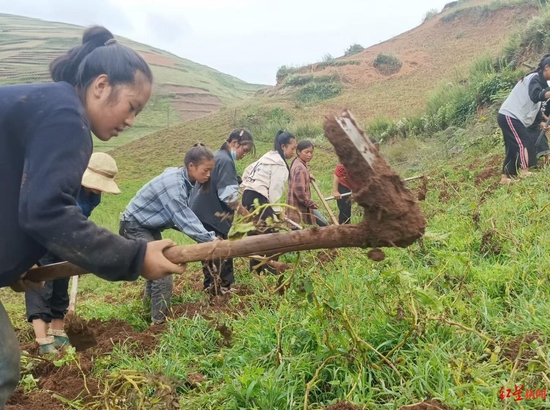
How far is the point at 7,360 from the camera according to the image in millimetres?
1826


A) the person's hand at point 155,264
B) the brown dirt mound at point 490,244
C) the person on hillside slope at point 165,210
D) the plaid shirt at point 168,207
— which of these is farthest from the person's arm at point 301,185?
the person's hand at point 155,264

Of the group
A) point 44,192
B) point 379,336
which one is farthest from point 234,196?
point 44,192

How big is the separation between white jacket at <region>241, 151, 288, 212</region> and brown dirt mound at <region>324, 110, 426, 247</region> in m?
3.19

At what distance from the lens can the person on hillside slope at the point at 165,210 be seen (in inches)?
147

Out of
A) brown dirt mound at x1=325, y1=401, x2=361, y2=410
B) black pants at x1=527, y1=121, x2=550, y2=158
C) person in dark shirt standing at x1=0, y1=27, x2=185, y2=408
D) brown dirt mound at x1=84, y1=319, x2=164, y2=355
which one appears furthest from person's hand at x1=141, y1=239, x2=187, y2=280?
black pants at x1=527, y1=121, x2=550, y2=158

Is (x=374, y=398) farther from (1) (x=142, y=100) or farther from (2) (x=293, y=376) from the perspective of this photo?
(1) (x=142, y=100)

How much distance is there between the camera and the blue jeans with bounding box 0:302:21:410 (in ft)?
5.96

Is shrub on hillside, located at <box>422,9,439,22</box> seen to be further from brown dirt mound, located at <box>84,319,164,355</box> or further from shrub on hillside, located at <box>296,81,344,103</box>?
brown dirt mound, located at <box>84,319,164,355</box>

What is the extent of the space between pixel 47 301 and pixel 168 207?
1224mm

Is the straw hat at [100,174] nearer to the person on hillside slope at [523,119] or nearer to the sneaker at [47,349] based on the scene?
the sneaker at [47,349]

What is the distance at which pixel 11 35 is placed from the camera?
66.6 meters

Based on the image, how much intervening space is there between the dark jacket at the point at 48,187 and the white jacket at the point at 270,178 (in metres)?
3.29

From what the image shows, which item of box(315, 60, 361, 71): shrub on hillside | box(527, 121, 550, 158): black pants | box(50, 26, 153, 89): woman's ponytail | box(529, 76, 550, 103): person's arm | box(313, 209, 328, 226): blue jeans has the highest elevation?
box(315, 60, 361, 71): shrub on hillside

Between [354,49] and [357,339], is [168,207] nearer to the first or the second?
[357,339]
